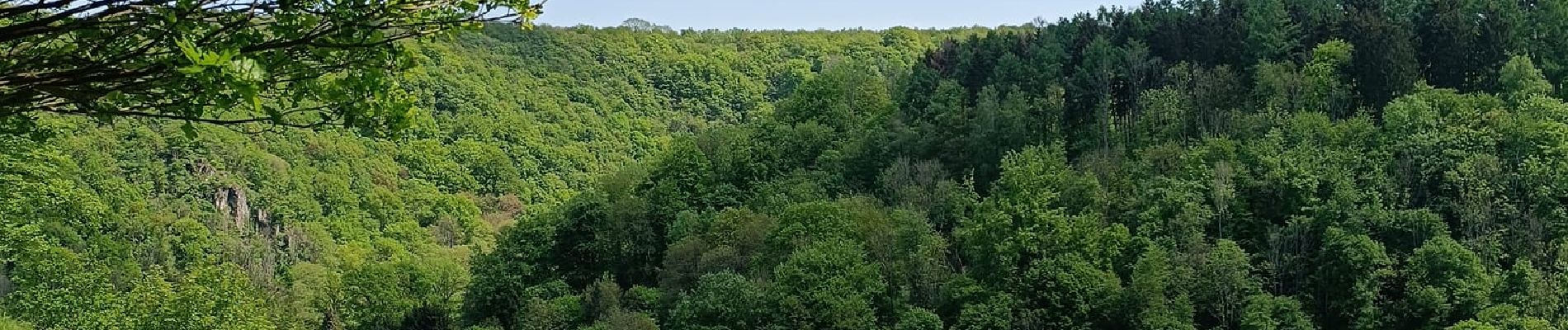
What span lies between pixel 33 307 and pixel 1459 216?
2044 inches

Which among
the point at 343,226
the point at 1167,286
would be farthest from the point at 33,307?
the point at 343,226

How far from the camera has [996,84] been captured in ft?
266

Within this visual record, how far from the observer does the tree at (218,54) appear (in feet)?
21.9

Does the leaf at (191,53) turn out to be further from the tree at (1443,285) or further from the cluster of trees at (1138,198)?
the tree at (1443,285)

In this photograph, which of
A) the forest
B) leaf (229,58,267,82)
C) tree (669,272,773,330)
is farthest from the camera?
tree (669,272,773,330)

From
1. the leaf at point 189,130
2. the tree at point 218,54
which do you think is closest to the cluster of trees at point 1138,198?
the tree at point 218,54

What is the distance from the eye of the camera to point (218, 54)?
623 centimetres

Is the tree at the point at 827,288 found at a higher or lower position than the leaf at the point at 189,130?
lower

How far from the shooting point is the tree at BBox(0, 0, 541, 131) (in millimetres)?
6664

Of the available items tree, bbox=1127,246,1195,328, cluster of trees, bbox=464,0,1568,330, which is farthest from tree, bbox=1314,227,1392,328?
tree, bbox=1127,246,1195,328

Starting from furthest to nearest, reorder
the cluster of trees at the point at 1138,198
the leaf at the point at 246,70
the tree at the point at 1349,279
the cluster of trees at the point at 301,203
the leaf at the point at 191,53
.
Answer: the cluster of trees at the point at 1138,198 < the tree at the point at 1349,279 < the cluster of trees at the point at 301,203 < the leaf at the point at 246,70 < the leaf at the point at 191,53

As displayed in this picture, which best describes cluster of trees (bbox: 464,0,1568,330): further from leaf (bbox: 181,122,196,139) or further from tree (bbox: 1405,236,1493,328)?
leaf (bbox: 181,122,196,139)

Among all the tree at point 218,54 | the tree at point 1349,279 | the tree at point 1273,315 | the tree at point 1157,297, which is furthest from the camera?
the tree at point 1349,279

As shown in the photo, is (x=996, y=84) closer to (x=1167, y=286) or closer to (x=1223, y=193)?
(x=1223, y=193)
